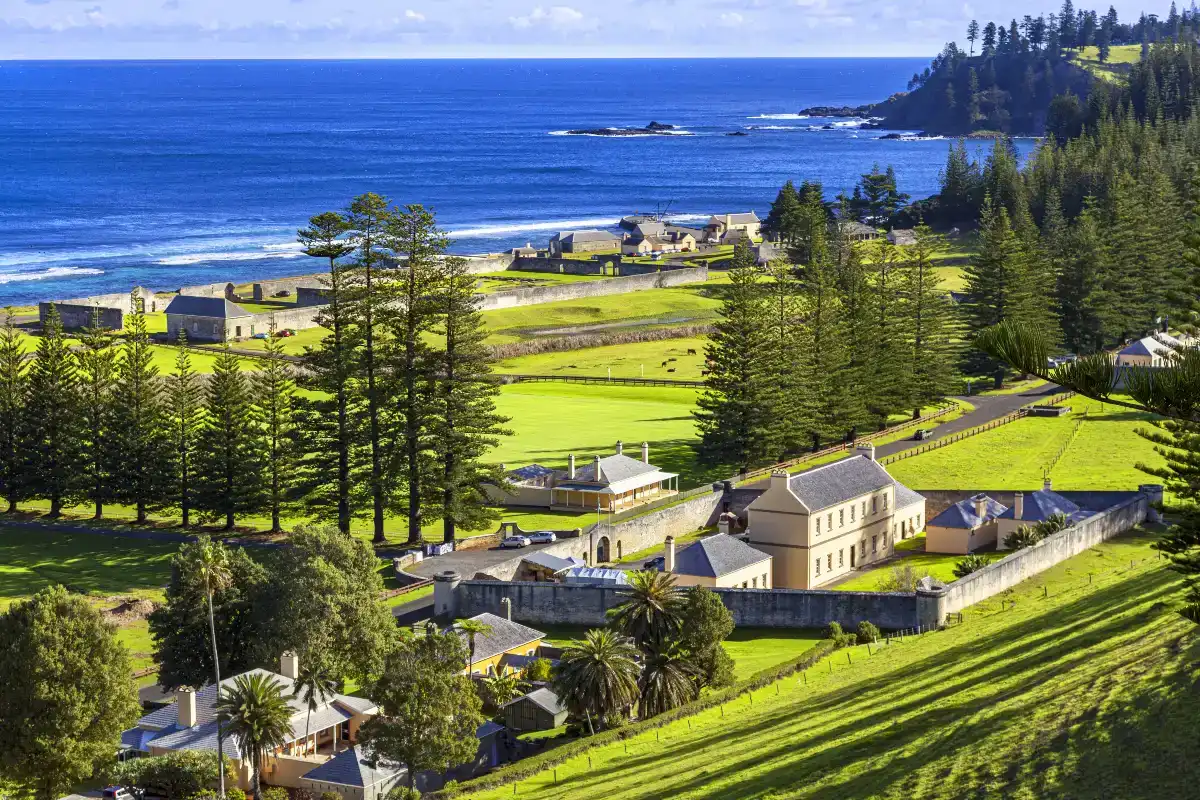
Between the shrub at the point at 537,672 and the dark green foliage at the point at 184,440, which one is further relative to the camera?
the dark green foliage at the point at 184,440

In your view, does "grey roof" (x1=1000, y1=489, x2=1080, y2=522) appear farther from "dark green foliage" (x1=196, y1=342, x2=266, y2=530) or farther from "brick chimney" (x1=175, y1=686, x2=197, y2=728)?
"brick chimney" (x1=175, y1=686, x2=197, y2=728)

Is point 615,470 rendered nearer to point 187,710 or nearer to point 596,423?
point 596,423

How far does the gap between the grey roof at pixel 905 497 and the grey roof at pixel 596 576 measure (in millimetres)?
10979

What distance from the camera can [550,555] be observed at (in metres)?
46.5

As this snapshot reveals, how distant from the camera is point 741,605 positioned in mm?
42188

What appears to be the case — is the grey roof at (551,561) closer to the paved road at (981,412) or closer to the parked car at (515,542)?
the parked car at (515,542)

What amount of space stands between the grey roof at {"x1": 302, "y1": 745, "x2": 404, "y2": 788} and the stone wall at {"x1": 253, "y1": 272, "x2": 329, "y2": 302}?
234 ft

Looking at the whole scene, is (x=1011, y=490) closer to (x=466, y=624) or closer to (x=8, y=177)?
(x=466, y=624)

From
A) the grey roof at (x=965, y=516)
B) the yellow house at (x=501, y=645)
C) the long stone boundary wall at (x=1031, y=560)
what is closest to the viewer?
the yellow house at (x=501, y=645)

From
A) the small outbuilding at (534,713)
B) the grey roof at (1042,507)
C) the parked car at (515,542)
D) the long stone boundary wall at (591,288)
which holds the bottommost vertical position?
the small outbuilding at (534,713)

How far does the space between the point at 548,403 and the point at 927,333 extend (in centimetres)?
1701

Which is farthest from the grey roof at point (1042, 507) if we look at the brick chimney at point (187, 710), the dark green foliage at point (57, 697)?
the dark green foliage at point (57, 697)

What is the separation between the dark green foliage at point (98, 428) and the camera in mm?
53594

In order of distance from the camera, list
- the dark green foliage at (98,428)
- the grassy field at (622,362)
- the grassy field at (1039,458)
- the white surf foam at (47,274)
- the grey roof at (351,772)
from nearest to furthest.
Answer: the grey roof at (351,772), the dark green foliage at (98,428), the grassy field at (1039,458), the grassy field at (622,362), the white surf foam at (47,274)
